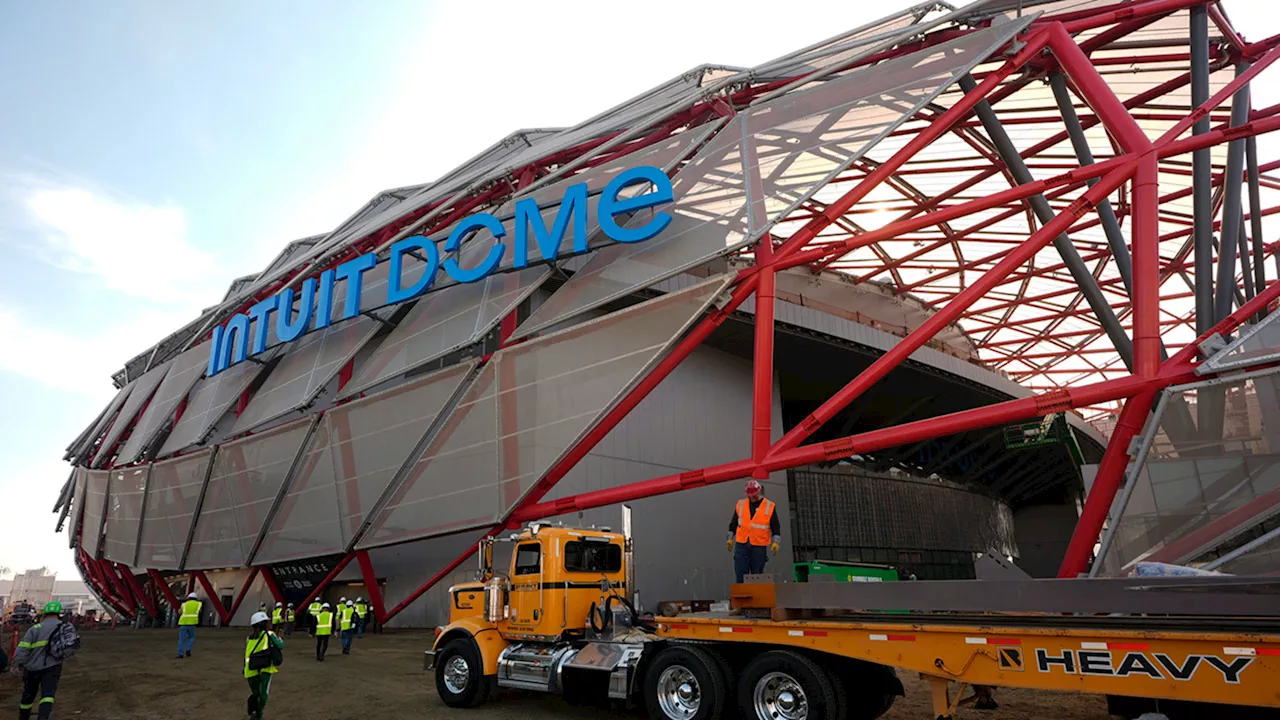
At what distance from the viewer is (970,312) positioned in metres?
39.4

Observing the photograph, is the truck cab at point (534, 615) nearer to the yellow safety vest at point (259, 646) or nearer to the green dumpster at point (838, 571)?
the yellow safety vest at point (259, 646)

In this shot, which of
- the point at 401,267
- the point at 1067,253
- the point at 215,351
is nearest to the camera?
the point at 1067,253

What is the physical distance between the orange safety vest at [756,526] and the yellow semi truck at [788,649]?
194 centimetres

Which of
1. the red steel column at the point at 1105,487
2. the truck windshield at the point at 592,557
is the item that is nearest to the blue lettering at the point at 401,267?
the truck windshield at the point at 592,557

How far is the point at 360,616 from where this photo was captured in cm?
2395

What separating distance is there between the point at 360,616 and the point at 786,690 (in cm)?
1972

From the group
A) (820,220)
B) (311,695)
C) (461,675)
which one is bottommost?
(311,695)

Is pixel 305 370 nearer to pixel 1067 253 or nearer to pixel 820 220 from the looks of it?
pixel 820 220

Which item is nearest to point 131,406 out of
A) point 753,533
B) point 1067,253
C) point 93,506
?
point 93,506

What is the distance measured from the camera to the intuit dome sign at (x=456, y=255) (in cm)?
1848

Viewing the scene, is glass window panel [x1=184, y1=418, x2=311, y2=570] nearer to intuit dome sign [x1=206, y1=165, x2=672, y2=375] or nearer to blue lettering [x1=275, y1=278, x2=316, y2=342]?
blue lettering [x1=275, y1=278, x2=316, y2=342]

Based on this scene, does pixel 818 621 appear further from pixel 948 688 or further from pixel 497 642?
pixel 497 642

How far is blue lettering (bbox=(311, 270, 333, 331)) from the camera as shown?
24681mm

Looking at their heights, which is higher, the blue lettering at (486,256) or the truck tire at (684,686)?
the blue lettering at (486,256)
